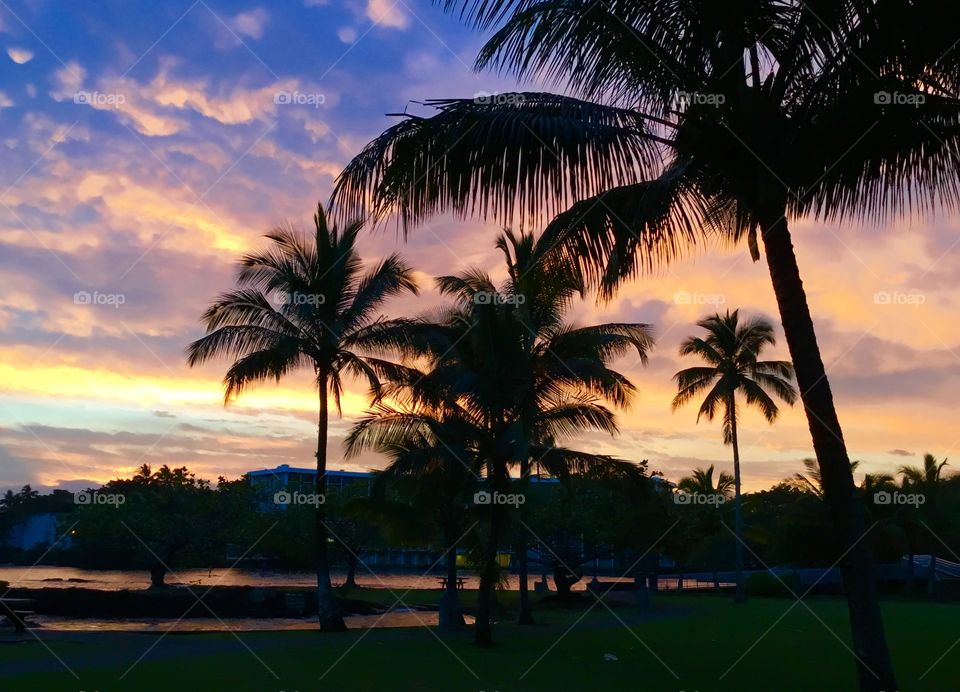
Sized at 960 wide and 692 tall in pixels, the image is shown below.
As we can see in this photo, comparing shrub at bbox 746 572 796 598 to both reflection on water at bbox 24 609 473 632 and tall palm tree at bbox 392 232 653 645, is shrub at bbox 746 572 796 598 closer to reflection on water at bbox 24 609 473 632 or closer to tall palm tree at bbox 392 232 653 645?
reflection on water at bbox 24 609 473 632

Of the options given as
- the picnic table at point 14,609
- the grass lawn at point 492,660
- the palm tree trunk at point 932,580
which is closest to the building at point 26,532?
the picnic table at point 14,609

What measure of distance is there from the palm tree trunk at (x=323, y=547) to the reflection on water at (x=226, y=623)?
75.1 inches

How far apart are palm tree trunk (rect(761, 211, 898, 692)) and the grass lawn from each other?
4.87 m

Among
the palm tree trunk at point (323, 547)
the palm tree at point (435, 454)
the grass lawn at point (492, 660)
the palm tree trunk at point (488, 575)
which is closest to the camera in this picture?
the grass lawn at point (492, 660)

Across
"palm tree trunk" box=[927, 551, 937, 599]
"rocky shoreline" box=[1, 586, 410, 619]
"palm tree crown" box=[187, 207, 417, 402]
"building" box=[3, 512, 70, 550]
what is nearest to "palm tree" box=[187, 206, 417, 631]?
"palm tree crown" box=[187, 207, 417, 402]

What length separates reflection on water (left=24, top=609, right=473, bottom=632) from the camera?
20875 mm

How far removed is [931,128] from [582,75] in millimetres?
3528

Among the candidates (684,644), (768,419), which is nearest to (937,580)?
(768,419)

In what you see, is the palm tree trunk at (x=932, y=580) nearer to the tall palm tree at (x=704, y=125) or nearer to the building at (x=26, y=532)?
the tall palm tree at (x=704, y=125)

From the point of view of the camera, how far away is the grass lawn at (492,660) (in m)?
11.6

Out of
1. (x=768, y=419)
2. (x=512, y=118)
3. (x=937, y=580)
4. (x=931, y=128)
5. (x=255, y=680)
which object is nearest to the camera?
(x=512, y=118)

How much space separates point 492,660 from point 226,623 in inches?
438

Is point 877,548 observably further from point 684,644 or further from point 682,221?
point 682,221

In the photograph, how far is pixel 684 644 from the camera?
58.9 ft
